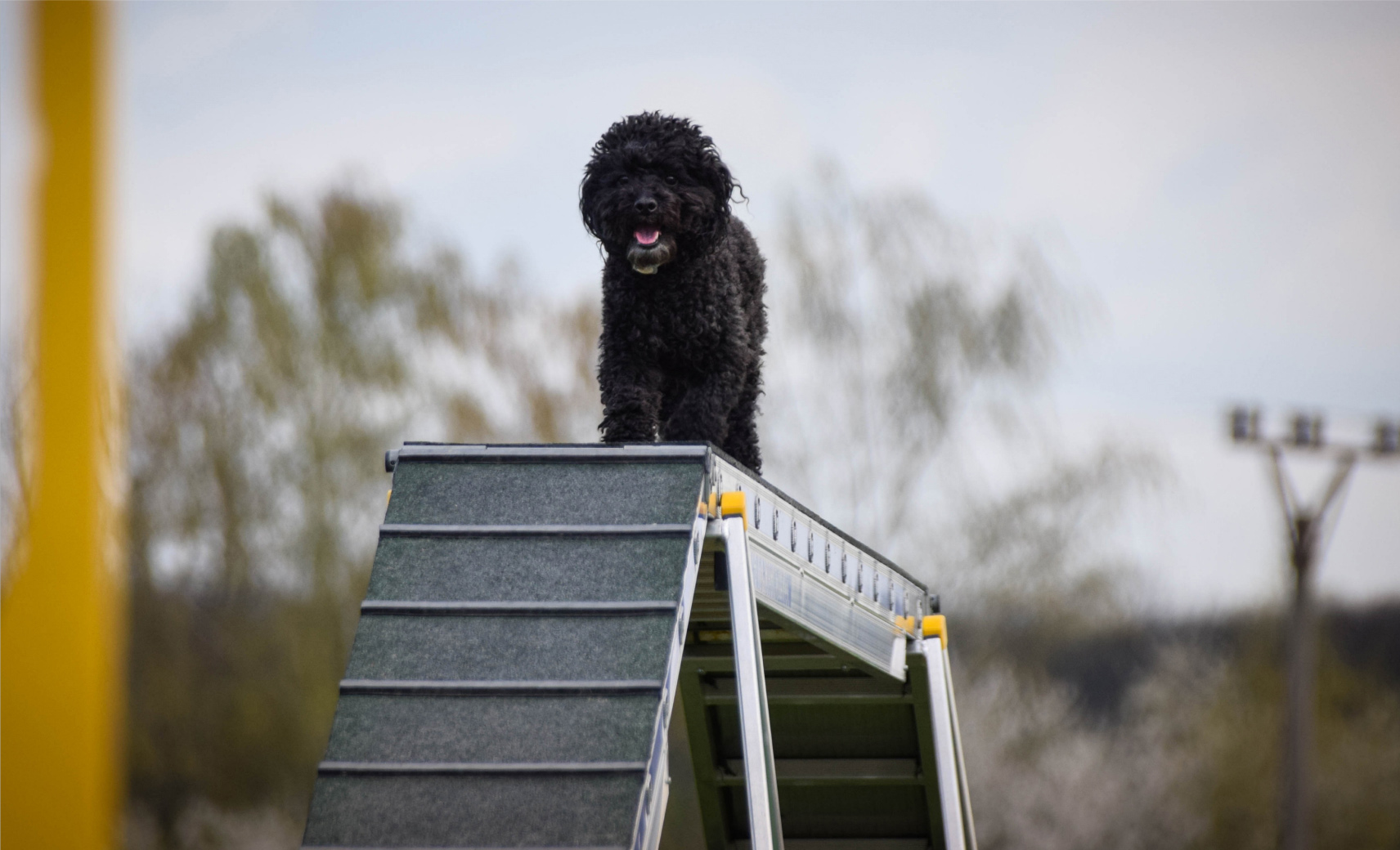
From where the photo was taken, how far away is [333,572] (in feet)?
46.8

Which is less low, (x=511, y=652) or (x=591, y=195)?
(x=591, y=195)

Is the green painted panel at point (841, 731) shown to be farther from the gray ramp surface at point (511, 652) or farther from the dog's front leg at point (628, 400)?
the gray ramp surface at point (511, 652)

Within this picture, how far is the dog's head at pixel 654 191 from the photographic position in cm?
484

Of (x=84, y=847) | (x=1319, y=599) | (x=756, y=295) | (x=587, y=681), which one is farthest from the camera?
(x=1319, y=599)

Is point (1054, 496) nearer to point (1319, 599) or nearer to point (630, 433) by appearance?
point (1319, 599)

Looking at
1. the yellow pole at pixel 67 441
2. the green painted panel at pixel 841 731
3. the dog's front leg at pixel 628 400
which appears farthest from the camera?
the green painted panel at pixel 841 731

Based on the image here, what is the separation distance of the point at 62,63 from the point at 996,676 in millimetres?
13605

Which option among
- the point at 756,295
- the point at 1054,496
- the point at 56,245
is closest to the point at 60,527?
the point at 56,245

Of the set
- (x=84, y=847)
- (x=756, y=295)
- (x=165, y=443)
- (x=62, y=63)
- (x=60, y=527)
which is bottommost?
(x=84, y=847)

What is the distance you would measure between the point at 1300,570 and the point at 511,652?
955 centimetres

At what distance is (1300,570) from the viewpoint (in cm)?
1203

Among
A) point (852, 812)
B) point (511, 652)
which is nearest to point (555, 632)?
point (511, 652)

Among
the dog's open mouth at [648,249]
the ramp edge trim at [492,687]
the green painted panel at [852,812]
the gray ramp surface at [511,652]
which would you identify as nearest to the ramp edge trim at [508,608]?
the gray ramp surface at [511,652]

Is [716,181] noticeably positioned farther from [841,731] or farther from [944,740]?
[841,731]
